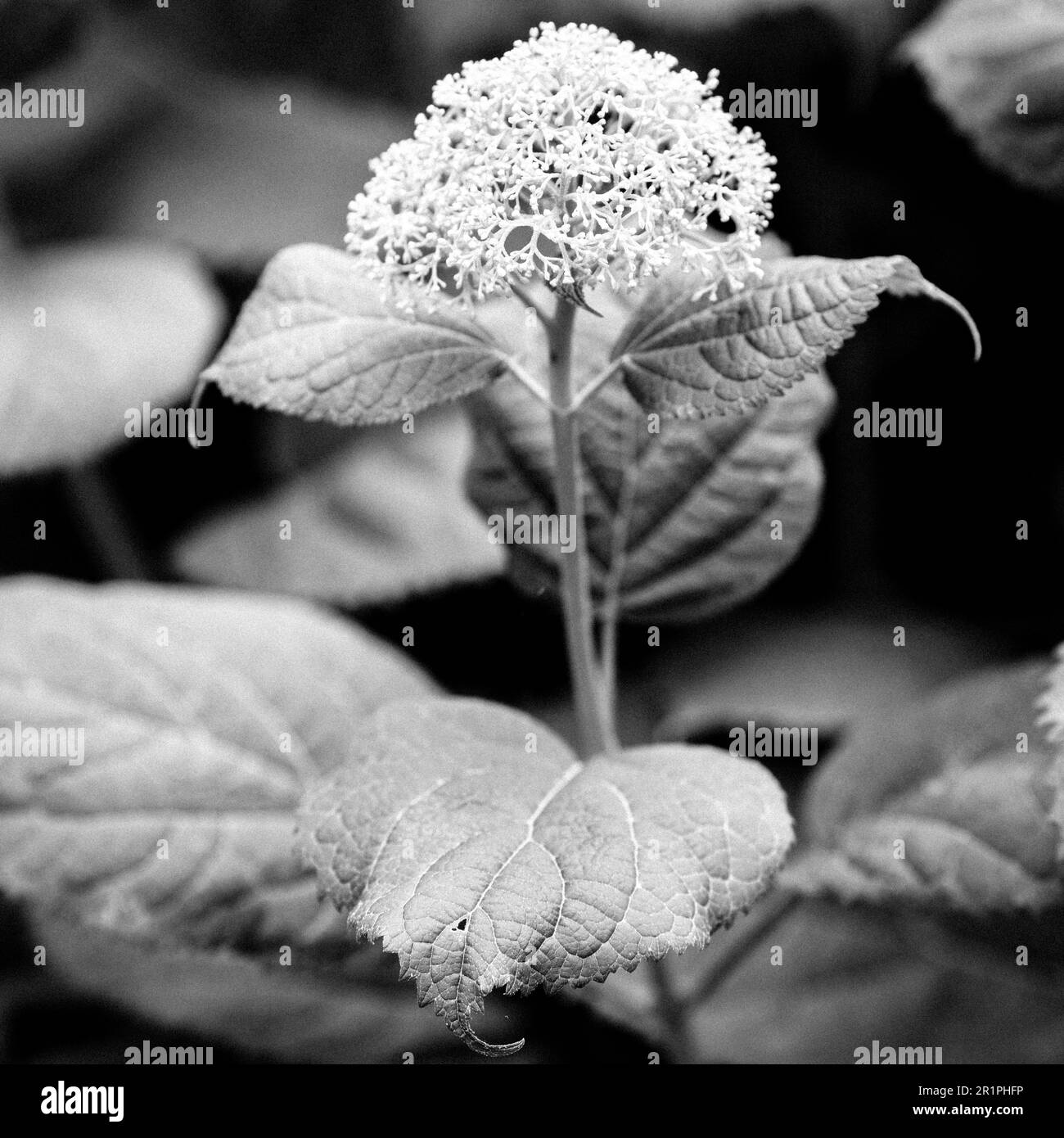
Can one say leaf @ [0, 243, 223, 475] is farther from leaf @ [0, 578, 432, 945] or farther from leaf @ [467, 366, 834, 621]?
leaf @ [467, 366, 834, 621]

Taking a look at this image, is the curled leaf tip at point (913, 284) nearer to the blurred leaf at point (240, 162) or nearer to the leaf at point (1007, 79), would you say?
the leaf at point (1007, 79)

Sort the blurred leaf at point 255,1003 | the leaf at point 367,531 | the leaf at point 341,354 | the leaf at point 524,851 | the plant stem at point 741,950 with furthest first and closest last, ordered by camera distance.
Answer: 1. the leaf at point 367,531
2. the blurred leaf at point 255,1003
3. the plant stem at point 741,950
4. the leaf at point 341,354
5. the leaf at point 524,851

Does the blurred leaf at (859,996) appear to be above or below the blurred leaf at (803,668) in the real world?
below

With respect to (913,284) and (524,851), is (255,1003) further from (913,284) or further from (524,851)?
(913,284)

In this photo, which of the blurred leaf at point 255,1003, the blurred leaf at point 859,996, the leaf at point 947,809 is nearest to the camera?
the leaf at point 947,809

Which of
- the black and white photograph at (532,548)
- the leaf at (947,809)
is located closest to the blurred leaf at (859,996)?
the black and white photograph at (532,548)

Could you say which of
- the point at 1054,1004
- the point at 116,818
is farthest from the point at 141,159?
the point at 1054,1004

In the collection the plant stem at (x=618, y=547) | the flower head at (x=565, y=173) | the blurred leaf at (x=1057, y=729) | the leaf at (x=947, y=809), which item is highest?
the flower head at (x=565, y=173)
